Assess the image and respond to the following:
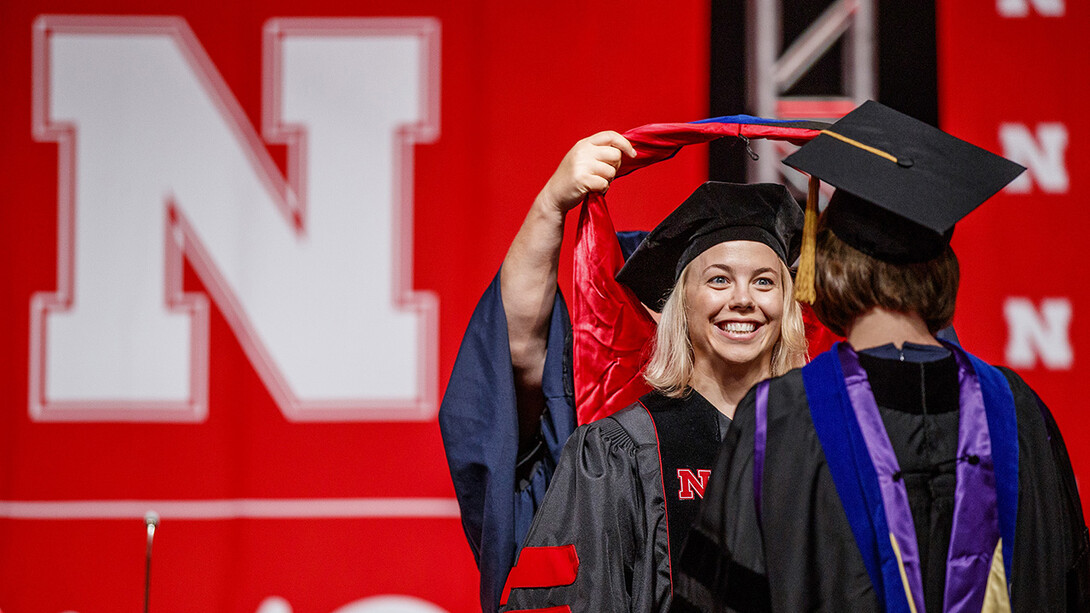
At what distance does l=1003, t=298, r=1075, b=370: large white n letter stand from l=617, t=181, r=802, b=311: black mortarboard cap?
1.39m

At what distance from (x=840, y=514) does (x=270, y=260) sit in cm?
240

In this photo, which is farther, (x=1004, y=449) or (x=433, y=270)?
(x=433, y=270)

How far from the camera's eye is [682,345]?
2.05 m

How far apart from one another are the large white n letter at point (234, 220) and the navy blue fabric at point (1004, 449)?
6.95 feet

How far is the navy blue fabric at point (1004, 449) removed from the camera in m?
1.23

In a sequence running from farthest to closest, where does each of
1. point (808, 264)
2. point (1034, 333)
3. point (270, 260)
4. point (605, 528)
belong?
1. point (270, 260)
2. point (1034, 333)
3. point (605, 528)
4. point (808, 264)

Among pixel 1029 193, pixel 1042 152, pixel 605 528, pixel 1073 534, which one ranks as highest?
pixel 1042 152

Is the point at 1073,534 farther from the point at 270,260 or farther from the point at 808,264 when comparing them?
the point at 270,260

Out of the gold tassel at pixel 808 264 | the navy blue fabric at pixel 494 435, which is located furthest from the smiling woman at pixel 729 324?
the gold tassel at pixel 808 264

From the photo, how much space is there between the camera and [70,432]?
321 cm

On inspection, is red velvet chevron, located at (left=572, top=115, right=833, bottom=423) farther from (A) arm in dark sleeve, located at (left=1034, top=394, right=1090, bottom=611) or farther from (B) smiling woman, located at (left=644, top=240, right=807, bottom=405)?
(A) arm in dark sleeve, located at (left=1034, top=394, right=1090, bottom=611)

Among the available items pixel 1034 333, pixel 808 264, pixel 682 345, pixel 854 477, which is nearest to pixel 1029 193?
pixel 1034 333

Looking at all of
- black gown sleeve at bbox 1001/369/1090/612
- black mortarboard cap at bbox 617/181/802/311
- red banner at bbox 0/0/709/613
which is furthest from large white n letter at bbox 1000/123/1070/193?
black gown sleeve at bbox 1001/369/1090/612

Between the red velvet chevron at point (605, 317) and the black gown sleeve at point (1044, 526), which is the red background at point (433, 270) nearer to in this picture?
the red velvet chevron at point (605, 317)
